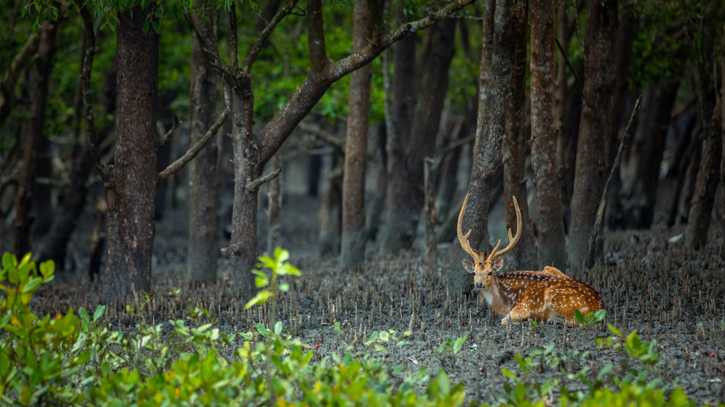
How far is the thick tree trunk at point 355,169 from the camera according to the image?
11.0 m

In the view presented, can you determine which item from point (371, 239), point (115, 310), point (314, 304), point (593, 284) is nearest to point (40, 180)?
point (371, 239)

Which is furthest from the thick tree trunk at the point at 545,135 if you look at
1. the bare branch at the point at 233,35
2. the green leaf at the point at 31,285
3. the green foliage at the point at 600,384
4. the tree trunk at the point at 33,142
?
the tree trunk at the point at 33,142

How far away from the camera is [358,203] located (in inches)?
445

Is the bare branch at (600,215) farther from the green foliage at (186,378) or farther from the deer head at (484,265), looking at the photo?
the green foliage at (186,378)

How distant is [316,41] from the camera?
7574 mm

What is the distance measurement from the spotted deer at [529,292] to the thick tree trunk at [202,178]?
15.3 feet

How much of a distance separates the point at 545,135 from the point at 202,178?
16.0ft

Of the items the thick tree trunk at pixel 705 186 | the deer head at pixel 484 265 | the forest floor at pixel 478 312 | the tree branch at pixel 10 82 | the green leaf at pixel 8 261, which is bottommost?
the forest floor at pixel 478 312

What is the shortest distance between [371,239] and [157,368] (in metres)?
11.1

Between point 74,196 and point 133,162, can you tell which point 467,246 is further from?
point 74,196

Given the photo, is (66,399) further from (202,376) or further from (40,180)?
(40,180)

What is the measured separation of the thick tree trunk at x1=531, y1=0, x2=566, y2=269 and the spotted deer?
135 cm

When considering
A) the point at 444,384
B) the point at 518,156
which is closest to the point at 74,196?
the point at 518,156

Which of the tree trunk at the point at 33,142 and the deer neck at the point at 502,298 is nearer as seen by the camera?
the deer neck at the point at 502,298
